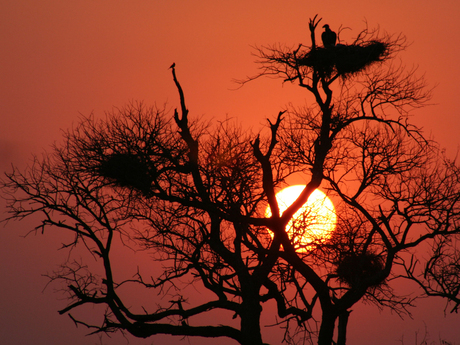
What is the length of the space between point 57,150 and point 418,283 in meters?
9.09

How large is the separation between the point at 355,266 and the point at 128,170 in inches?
221

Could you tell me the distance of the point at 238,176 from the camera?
1001cm

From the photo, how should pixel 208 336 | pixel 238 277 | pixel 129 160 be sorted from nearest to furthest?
pixel 129 160, pixel 208 336, pixel 238 277

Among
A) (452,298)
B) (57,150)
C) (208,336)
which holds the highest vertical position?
(57,150)

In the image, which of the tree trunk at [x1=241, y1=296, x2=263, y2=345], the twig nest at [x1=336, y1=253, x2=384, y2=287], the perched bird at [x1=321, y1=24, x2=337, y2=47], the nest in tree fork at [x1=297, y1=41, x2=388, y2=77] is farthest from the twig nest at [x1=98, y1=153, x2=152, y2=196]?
the perched bird at [x1=321, y1=24, x2=337, y2=47]

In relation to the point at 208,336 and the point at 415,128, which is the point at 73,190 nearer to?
the point at 208,336

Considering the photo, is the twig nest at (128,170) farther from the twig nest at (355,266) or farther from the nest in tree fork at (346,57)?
the nest in tree fork at (346,57)

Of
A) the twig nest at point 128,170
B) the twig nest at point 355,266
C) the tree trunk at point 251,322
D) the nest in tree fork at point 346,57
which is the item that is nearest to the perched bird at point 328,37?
the nest in tree fork at point 346,57

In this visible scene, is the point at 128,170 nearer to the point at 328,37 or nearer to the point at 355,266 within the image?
the point at 355,266

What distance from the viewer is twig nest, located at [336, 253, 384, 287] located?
1037cm

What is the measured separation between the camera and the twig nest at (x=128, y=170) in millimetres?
9492

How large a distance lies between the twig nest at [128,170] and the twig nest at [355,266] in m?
4.29

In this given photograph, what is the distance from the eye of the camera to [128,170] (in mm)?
9523

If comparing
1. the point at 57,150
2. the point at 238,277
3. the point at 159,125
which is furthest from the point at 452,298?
the point at 57,150
